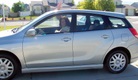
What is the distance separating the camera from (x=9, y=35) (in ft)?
15.9

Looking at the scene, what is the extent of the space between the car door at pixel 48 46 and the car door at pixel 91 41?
19 cm

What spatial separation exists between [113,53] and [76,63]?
3.20 ft

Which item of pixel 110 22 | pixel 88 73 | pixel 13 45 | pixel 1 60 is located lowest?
pixel 88 73

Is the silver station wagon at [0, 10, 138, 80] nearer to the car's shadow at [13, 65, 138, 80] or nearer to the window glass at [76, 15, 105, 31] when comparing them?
the window glass at [76, 15, 105, 31]

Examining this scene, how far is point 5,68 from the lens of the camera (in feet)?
16.1

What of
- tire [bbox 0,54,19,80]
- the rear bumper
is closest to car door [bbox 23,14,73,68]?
tire [bbox 0,54,19,80]

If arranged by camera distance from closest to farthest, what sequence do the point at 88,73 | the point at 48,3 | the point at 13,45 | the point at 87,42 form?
the point at 13,45 < the point at 87,42 < the point at 88,73 < the point at 48,3

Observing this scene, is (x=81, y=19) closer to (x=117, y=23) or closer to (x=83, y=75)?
(x=117, y=23)

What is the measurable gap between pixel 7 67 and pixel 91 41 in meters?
2.04

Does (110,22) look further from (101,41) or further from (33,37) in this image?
(33,37)

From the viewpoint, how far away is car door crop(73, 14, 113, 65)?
506 centimetres

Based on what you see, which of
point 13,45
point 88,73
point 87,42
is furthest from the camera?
point 88,73

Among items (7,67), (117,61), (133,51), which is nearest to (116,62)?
(117,61)

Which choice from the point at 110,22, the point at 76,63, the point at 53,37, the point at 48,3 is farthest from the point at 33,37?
the point at 48,3
